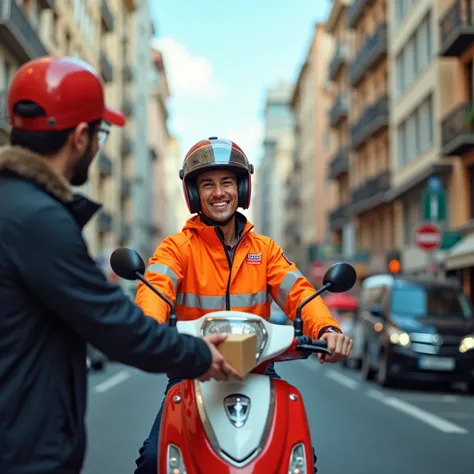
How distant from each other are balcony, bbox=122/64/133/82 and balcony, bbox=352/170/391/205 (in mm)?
19973

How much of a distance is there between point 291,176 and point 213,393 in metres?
90.8

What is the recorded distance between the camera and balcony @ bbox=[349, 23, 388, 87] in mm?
43875

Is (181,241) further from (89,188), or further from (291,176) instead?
(291,176)

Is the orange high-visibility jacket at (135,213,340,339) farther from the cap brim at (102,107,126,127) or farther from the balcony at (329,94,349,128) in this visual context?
the balcony at (329,94,349,128)

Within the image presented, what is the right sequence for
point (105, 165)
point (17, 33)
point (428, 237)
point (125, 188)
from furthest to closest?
point (125, 188), point (105, 165), point (17, 33), point (428, 237)

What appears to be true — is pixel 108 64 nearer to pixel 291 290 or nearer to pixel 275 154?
pixel 291 290

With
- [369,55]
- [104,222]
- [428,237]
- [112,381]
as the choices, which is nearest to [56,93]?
[112,381]

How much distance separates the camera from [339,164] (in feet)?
190

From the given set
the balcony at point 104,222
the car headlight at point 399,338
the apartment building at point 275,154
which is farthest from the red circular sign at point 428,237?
the apartment building at point 275,154

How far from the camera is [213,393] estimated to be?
3160 mm

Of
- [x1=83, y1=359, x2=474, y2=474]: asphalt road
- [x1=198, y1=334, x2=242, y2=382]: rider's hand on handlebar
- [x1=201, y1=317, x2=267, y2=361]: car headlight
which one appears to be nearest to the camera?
[x1=198, y1=334, x2=242, y2=382]: rider's hand on handlebar

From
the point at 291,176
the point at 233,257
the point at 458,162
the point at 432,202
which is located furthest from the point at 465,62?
the point at 291,176

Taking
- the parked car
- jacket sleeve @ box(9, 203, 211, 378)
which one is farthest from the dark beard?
the parked car

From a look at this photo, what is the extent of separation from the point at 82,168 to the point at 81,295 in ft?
1.22
